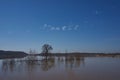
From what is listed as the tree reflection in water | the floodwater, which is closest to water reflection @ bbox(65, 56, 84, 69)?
the floodwater

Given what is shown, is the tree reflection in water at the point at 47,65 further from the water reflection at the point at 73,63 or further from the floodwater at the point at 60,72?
the water reflection at the point at 73,63

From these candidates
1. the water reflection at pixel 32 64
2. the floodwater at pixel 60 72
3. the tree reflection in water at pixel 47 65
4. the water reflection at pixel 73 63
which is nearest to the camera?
the floodwater at pixel 60 72

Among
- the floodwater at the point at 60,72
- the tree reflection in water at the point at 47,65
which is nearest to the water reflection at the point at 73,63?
the floodwater at the point at 60,72

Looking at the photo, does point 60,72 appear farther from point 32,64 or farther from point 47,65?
point 32,64

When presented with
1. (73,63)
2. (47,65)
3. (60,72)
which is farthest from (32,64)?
(60,72)

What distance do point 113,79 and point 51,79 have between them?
5373 millimetres

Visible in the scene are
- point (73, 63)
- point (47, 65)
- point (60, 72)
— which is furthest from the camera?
point (73, 63)

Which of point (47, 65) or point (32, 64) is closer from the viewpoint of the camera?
point (47, 65)

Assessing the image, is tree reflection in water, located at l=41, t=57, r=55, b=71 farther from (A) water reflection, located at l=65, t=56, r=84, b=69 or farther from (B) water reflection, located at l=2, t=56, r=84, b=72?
(A) water reflection, located at l=65, t=56, r=84, b=69

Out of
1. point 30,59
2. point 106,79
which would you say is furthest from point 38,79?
point 30,59

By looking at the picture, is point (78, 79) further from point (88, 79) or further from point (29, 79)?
point (29, 79)

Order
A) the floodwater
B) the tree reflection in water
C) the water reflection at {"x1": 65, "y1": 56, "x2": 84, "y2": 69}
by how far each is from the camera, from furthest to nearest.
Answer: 1. the water reflection at {"x1": 65, "y1": 56, "x2": 84, "y2": 69}
2. the tree reflection in water
3. the floodwater

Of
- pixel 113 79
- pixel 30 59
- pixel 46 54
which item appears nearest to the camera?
pixel 113 79

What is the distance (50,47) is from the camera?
179ft
